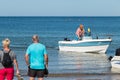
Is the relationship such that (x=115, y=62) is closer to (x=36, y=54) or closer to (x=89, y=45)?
(x=36, y=54)

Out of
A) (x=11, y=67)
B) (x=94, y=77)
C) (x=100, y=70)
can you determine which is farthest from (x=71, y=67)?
(x=11, y=67)

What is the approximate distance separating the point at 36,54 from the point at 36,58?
115 millimetres

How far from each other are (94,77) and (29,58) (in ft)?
21.8

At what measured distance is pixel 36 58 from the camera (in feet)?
43.4

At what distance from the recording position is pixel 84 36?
33656mm

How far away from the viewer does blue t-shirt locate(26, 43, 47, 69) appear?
1318 centimetres

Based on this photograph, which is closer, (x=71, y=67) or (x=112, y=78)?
(x=112, y=78)

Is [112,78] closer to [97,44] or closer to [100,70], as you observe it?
[100,70]

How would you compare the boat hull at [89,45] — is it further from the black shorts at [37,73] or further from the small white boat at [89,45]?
the black shorts at [37,73]

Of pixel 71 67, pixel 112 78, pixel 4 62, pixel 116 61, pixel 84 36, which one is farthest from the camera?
pixel 84 36

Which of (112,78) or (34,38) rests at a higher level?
(34,38)

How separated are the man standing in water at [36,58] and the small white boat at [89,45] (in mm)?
20441

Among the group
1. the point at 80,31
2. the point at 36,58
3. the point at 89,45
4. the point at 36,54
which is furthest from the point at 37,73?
the point at 89,45

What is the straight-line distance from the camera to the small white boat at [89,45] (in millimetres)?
33938
